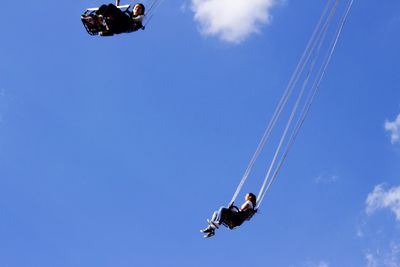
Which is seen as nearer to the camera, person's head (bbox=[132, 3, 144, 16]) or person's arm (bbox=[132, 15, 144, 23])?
person's arm (bbox=[132, 15, 144, 23])

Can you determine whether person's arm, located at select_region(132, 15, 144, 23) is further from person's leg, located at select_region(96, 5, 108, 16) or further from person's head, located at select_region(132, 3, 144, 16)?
person's leg, located at select_region(96, 5, 108, 16)

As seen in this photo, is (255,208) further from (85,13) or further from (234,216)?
(85,13)

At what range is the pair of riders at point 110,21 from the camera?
17.0 m

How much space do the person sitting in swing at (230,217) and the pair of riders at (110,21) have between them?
17.9 ft

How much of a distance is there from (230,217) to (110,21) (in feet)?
19.6

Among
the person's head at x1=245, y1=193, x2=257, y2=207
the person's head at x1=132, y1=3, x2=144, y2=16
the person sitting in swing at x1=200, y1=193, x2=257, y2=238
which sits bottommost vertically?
the person sitting in swing at x1=200, y1=193, x2=257, y2=238

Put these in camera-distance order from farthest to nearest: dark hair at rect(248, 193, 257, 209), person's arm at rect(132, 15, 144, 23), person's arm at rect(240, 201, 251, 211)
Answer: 1. person's arm at rect(132, 15, 144, 23)
2. dark hair at rect(248, 193, 257, 209)
3. person's arm at rect(240, 201, 251, 211)

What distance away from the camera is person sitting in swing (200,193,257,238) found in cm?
1631

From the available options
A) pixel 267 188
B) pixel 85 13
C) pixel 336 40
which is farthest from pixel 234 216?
pixel 85 13

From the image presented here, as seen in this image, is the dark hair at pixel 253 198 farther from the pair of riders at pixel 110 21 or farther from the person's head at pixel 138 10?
the person's head at pixel 138 10

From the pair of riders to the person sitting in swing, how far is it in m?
5.44

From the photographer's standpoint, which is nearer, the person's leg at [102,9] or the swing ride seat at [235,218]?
the swing ride seat at [235,218]

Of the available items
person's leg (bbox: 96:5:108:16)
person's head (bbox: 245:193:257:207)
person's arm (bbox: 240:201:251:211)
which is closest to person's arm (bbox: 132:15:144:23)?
person's leg (bbox: 96:5:108:16)

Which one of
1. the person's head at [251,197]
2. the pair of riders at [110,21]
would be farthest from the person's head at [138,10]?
the person's head at [251,197]
